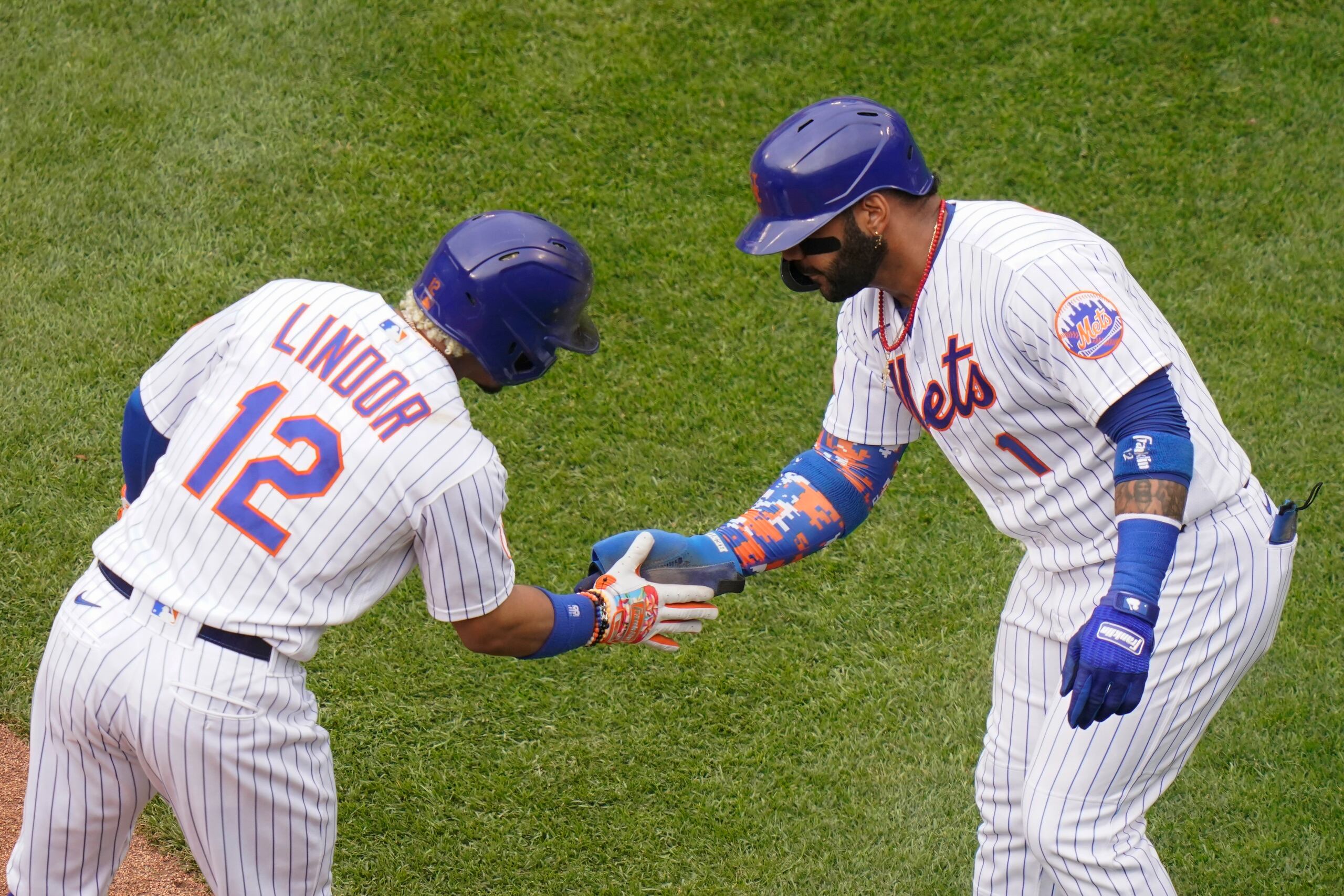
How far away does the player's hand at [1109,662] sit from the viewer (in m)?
2.87

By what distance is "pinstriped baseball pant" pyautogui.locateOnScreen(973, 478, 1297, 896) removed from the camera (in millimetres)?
3205

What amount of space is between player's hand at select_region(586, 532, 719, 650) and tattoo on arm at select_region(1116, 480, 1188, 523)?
117 centimetres

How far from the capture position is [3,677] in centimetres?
475

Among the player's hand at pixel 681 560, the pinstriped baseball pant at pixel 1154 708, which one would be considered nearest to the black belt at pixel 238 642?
the player's hand at pixel 681 560

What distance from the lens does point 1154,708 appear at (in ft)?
10.6

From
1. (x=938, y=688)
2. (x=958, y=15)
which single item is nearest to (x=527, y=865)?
(x=938, y=688)

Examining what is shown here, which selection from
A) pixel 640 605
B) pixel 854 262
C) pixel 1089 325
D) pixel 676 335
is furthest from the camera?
pixel 676 335

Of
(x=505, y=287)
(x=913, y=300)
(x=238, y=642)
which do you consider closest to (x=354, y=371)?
(x=505, y=287)

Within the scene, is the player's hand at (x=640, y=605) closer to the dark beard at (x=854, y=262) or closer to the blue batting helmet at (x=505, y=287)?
the blue batting helmet at (x=505, y=287)

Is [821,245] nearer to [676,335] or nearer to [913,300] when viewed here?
A: [913,300]

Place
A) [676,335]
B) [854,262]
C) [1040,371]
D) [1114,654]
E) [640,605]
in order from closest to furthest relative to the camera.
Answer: [1114,654]
[1040,371]
[854,262]
[640,605]
[676,335]

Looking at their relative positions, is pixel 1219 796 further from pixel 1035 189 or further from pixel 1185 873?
pixel 1035 189

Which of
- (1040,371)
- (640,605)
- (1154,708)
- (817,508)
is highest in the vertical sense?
(1040,371)

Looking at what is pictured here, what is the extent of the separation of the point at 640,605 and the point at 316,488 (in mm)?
974
